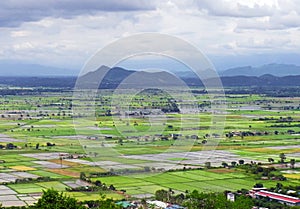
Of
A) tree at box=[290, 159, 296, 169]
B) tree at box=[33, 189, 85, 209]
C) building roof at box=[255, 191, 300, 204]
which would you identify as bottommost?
building roof at box=[255, 191, 300, 204]

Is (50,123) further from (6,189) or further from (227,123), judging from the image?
(6,189)

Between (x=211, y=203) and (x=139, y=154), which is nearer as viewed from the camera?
(x=211, y=203)

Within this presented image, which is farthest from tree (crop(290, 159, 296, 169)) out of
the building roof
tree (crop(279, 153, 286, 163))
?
the building roof

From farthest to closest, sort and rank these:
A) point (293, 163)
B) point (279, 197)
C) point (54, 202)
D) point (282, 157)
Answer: point (282, 157), point (293, 163), point (279, 197), point (54, 202)

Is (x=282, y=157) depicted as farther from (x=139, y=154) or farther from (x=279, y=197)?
(x=279, y=197)

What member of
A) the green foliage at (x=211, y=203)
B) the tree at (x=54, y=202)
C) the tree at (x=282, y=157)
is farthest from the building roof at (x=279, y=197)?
the tree at (x=54, y=202)

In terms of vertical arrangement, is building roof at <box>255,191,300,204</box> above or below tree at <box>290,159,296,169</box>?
below

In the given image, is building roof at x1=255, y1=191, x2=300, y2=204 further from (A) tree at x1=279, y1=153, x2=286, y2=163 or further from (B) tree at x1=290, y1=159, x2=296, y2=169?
(A) tree at x1=279, y1=153, x2=286, y2=163

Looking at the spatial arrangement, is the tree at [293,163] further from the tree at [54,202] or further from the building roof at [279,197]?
the tree at [54,202]

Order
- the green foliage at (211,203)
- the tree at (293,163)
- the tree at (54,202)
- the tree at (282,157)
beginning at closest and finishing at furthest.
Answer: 1. the tree at (54,202)
2. the green foliage at (211,203)
3. the tree at (293,163)
4. the tree at (282,157)

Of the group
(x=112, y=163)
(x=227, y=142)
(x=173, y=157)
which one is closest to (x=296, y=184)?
(x=173, y=157)

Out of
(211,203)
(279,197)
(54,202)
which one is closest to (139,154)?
(279,197)
